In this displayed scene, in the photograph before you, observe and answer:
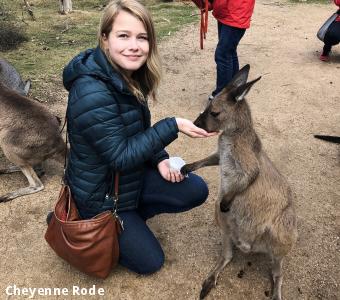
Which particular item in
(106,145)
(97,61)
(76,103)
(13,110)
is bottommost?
(13,110)

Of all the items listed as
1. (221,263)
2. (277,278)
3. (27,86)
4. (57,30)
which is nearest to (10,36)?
(57,30)

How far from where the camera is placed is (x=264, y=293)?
2.27 m

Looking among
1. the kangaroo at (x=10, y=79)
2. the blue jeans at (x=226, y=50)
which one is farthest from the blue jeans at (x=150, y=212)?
the kangaroo at (x=10, y=79)

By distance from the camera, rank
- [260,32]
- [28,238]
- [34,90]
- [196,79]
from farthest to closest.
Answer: [260,32]
[196,79]
[34,90]
[28,238]

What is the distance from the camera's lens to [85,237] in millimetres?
2029

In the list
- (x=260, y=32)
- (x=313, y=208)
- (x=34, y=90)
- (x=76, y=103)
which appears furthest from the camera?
(x=260, y=32)

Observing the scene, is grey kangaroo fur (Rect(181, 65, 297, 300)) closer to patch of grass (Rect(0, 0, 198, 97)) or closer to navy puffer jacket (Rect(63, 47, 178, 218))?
navy puffer jacket (Rect(63, 47, 178, 218))

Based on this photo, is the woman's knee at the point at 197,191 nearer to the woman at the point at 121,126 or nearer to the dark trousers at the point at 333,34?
the woman at the point at 121,126

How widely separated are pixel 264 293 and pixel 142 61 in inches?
57.4

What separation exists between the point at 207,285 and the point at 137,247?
45 centimetres

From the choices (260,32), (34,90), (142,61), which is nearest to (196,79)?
(34,90)

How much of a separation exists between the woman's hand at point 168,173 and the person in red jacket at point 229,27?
5.49ft

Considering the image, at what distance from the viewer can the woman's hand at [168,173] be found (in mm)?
2322

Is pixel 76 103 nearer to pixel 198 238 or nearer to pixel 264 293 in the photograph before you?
pixel 198 238
